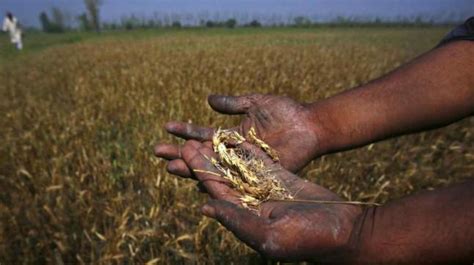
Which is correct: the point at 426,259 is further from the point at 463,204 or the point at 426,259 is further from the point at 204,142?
the point at 204,142

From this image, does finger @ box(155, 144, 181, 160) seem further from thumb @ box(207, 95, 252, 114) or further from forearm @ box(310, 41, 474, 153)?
forearm @ box(310, 41, 474, 153)

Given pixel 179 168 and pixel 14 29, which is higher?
pixel 179 168

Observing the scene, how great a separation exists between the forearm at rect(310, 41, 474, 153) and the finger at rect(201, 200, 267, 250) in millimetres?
809

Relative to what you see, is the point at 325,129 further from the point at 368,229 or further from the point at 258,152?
the point at 368,229

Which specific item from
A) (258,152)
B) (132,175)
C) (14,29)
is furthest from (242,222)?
(14,29)

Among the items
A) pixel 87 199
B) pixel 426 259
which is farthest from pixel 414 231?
pixel 87 199

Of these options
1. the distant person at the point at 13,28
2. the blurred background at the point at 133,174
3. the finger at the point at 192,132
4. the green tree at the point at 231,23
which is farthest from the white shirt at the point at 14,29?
the green tree at the point at 231,23

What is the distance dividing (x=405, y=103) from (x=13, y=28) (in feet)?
75.8

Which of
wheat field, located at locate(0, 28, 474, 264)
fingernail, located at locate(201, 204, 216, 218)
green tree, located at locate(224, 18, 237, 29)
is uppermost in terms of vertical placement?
fingernail, located at locate(201, 204, 216, 218)

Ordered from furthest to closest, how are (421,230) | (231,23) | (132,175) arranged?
(231,23) < (132,175) < (421,230)

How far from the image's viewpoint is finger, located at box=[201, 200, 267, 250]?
1.42 metres

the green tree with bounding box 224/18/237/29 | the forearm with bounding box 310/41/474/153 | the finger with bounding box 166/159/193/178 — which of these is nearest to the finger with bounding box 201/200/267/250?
the finger with bounding box 166/159/193/178

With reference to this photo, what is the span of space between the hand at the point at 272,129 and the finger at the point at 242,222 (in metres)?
0.57

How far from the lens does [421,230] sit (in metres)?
1.25
